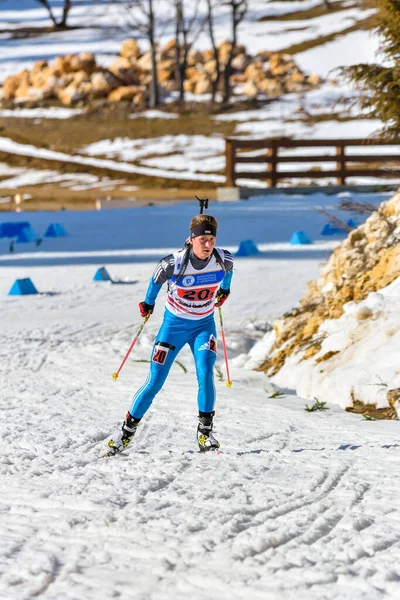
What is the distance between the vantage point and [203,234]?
573 centimetres

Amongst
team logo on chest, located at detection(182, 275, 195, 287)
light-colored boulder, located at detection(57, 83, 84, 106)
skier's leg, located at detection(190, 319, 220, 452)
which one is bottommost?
skier's leg, located at detection(190, 319, 220, 452)

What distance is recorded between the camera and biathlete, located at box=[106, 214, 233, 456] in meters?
5.80

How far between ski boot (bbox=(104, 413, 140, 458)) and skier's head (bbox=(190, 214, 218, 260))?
1121 millimetres

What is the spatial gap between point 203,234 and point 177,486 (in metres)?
1.58

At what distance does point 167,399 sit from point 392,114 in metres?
6.33

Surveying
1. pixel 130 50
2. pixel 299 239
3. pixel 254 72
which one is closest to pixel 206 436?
pixel 299 239

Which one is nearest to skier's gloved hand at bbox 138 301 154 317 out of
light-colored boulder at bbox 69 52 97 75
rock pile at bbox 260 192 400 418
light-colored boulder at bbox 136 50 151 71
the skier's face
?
the skier's face

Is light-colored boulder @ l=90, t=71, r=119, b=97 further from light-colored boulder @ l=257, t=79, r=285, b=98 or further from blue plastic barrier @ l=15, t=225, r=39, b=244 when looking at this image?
blue plastic barrier @ l=15, t=225, r=39, b=244

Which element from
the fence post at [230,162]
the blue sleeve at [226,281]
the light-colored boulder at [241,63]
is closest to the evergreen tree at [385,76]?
the blue sleeve at [226,281]

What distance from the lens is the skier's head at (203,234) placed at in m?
5.72

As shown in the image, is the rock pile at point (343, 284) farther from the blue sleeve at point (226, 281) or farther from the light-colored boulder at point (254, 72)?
the light-colored boulder at point (254, 72)

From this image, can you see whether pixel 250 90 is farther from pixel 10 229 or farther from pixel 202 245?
pixel 202 245

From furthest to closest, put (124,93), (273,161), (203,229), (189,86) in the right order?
(189,86) < (124,93) < (273,161) < (203,229)

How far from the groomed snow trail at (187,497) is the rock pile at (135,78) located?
157 ft
